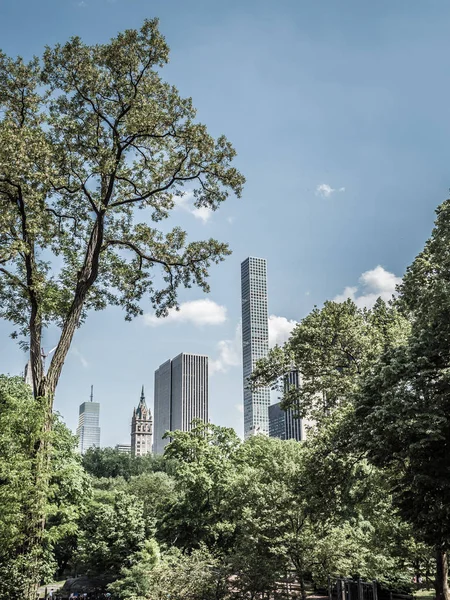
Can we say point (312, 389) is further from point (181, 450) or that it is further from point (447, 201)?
point (181, 450)

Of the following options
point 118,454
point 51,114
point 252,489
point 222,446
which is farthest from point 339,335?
point 118,454

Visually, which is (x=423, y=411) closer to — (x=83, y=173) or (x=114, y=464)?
(x=83, y=173)

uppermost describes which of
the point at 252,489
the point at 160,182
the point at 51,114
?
the point at 51,114

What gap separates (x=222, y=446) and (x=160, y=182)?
21.8m

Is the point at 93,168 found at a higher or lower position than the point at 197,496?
higher

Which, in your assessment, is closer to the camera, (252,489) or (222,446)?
(252,489)

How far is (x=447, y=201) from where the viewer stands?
44.7 ft

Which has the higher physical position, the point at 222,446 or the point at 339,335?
the point at 339,335

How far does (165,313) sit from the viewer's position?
17.1 m

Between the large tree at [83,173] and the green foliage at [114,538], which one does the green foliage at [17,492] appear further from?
the green foliage at [114,538]

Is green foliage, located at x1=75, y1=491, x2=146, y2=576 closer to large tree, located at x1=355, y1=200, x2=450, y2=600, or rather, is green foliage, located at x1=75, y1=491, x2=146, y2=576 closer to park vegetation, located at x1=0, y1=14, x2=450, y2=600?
park vegetation, located at x1=0, y1=14, x2=450, y2=600

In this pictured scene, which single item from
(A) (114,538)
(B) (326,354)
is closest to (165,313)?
(B) (326,354)

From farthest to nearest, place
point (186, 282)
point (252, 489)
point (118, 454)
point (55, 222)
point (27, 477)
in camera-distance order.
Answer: point (118, 454) < point (252, 489) < point (186, 282) < point (55, 222) < point (27, 477)

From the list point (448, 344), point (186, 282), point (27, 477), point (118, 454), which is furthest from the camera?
point (118, 454)
